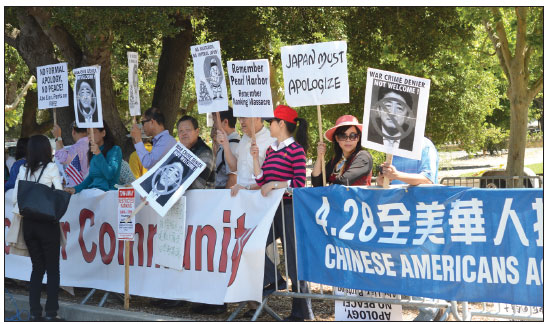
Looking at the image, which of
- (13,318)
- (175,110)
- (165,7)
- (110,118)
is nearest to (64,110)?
(110,118)

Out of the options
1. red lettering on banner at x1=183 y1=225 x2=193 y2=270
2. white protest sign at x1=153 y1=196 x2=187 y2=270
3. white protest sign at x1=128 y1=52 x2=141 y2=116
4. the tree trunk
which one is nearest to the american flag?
white protest sign at x1=128 y1=52 x2=141 y2=116

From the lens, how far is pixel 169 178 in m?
7.93

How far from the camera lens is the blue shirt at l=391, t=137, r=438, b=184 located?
6836 mm

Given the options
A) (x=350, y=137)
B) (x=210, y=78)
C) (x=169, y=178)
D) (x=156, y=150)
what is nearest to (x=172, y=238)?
(x=169, y=178)

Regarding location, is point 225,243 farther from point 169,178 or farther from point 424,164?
point 424,164

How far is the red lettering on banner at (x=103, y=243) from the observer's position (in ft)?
28.8

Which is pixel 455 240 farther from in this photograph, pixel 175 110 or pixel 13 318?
pixel 175 110

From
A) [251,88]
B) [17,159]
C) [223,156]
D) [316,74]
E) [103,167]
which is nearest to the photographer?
[316,74]

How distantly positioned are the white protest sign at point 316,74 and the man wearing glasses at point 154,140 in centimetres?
200

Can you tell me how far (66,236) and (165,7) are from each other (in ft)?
10.5

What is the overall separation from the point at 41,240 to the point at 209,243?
1.76 m

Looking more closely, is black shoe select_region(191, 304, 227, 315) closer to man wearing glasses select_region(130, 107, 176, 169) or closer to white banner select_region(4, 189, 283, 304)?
white banner select_region(4, 189, 283, 304)

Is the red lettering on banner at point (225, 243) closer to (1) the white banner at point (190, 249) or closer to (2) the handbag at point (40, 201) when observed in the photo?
(1) the white banner at point (190, 249)

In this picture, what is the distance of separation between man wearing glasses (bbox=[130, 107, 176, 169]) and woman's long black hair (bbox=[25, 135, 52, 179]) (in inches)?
41.4
